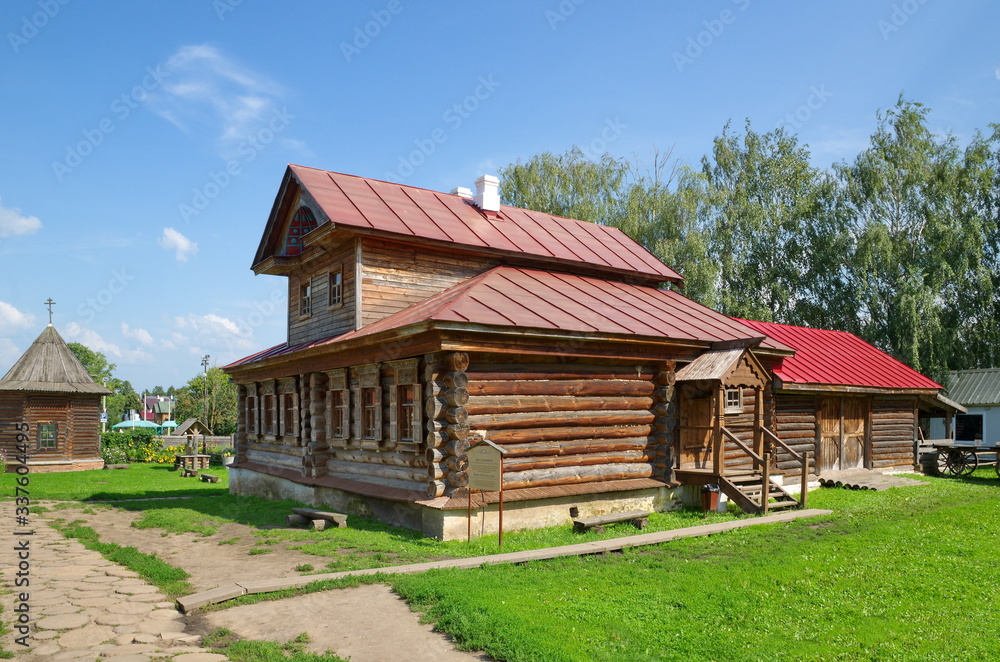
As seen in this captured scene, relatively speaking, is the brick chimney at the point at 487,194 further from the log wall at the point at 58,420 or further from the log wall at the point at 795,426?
the log wall at the point at 58,420

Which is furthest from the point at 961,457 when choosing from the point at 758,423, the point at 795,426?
the point at 758,423

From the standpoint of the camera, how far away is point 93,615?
28.2 feet

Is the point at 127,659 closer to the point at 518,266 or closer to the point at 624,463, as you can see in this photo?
the point at 624,463

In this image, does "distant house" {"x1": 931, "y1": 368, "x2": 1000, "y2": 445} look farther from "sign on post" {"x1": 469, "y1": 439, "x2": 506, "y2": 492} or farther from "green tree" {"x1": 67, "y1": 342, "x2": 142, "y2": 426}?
"green tree" {"x1": 67, "y1": 342, "x2": 142, "y2": 426}

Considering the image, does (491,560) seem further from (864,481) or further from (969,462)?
(969,462)

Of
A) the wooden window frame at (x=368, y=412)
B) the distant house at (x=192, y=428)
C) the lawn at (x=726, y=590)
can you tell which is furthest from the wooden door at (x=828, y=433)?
the distant house at (x=192, y=428)

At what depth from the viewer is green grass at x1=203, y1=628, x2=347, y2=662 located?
23.0ft

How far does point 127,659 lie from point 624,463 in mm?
10568

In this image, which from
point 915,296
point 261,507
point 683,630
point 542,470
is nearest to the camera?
point 683,630

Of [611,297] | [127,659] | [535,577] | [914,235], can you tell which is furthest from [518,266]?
[914,235]

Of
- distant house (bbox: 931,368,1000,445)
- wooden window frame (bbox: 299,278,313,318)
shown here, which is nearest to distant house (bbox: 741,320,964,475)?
distant house (bbox: 931,368,1000,445)

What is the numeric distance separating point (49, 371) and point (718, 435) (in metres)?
33.1

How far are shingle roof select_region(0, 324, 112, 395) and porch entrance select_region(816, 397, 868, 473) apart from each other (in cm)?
3188

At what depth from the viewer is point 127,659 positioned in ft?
23.3
